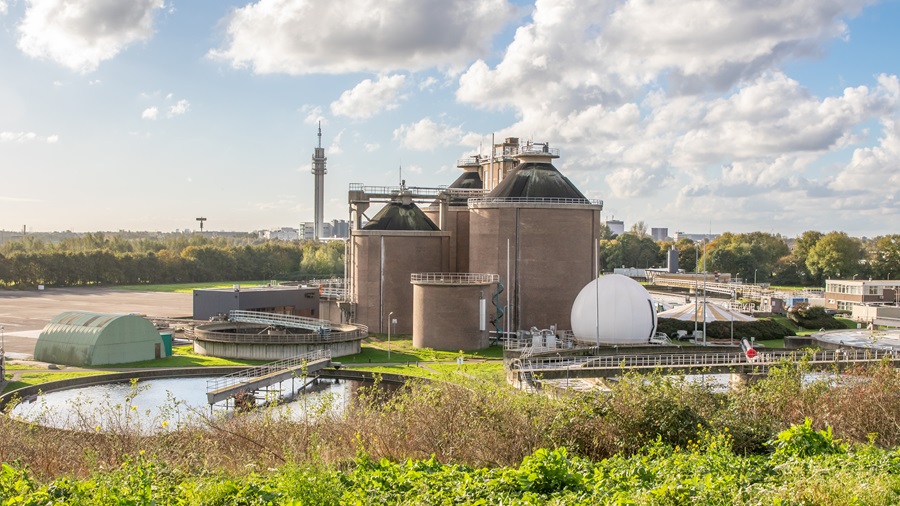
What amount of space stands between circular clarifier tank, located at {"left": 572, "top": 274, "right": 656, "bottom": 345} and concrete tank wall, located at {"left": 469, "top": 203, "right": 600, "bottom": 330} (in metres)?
5.69

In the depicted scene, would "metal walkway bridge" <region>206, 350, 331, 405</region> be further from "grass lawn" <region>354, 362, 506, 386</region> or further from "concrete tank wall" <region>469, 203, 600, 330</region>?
"concrete tank wall" <region>469, 203, 600, 330</region>

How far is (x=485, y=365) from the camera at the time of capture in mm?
44969

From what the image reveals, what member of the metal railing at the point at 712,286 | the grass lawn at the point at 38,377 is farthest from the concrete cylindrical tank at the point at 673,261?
the grass lawn at the point at 38,377

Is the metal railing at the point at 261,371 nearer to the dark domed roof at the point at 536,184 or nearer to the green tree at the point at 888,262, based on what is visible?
the dark domed roof at the point at 536,184

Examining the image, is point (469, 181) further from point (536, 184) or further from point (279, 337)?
point (279, 337)

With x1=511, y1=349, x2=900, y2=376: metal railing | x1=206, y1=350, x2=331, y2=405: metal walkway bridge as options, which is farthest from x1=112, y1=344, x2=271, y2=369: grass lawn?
x1=511, y1=349, x2=900, y2=376: metal railing

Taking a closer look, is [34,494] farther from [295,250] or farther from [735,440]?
[295,250]

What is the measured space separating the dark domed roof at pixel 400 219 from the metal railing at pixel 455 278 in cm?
409

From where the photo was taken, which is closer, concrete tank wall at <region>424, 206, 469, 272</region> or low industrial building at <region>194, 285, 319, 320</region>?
concrete tank wall at <region>424, 206, 469, 272</region>

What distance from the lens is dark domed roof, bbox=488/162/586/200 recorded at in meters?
56.1

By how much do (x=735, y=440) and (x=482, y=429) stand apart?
6.20 metres

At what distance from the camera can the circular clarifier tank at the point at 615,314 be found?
159ft

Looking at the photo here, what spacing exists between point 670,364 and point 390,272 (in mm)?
25867

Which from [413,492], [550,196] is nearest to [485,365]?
[550,196]
